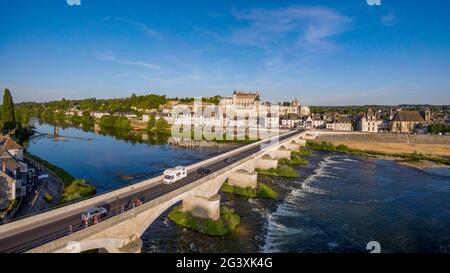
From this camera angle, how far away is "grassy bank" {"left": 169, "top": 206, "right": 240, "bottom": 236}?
72.0 ft

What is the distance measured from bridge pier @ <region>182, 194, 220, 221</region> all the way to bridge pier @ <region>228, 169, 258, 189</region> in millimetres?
8863

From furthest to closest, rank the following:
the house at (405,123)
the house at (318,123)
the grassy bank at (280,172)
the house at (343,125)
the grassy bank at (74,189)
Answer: the house at (318,123), the house at (343,125), the house at (405,123), the grassy bank at (280,172), the grassy bank at (74,189)

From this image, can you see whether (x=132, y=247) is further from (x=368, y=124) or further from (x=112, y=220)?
(x=368, y=124)

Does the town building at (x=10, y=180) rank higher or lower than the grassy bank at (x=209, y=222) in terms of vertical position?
higher

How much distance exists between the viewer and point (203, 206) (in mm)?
22891

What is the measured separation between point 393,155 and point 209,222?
159ft

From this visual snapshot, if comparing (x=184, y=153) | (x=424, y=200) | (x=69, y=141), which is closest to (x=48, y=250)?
(x=424, y=200)

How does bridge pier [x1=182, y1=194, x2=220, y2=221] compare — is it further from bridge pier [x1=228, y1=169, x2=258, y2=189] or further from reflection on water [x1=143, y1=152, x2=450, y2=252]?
bridge pier [x1=228, y1=169, x2=258, y2=189]

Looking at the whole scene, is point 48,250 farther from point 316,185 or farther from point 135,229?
point 316,185

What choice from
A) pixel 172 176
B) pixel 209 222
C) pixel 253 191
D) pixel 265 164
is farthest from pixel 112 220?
pixel 265 164

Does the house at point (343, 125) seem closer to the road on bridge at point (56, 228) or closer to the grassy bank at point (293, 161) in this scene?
the grassy bank at point (293, 161)

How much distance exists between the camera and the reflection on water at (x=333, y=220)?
20719mm

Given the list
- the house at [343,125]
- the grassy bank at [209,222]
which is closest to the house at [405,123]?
the house at [343,125]

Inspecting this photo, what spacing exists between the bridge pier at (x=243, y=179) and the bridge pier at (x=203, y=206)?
8863mm
